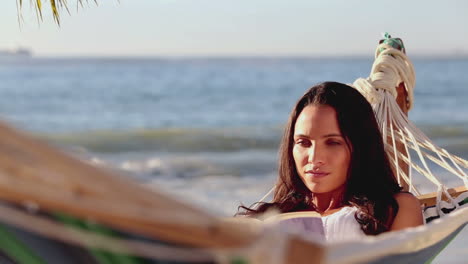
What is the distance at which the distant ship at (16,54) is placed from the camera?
1993 cm

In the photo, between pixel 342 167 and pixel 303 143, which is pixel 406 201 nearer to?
pixel 342 167

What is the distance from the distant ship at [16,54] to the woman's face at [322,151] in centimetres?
1870

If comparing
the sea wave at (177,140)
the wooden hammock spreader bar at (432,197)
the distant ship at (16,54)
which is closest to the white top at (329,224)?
the wooden hammock spreader bar at (432,197)

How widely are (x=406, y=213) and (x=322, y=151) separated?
0.79 feet

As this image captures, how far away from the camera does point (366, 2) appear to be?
65.4ft

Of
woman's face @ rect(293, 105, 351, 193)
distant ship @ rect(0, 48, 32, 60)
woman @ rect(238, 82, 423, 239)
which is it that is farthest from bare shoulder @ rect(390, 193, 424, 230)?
distant ship @ rect(0, 48, 32, 60)

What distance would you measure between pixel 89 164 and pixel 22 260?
26 centimetres

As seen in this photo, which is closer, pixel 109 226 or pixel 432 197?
pixel 109 226

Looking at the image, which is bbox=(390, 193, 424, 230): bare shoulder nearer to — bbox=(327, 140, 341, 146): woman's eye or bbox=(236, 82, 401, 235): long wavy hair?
bbox=(236, 82, 401, 235): long wavy hair

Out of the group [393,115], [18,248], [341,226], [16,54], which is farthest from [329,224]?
[16,54]

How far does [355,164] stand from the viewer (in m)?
1.92

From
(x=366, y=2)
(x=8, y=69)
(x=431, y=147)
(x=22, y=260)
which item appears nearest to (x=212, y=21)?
(x=366, y=2)

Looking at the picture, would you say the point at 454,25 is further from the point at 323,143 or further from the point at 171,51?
the point at 323,143

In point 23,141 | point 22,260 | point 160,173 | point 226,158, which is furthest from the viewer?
point 226,158
